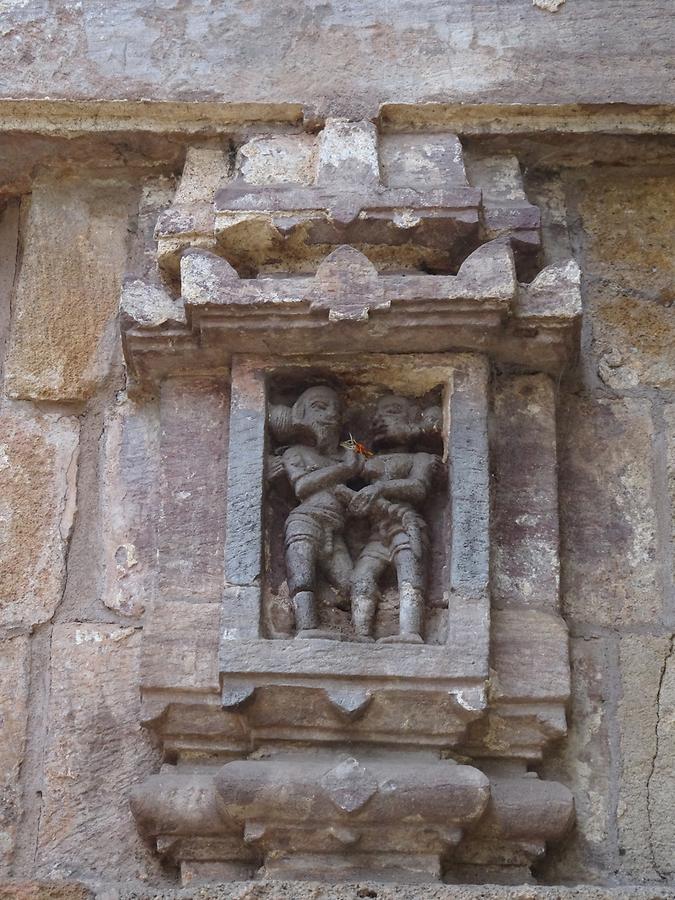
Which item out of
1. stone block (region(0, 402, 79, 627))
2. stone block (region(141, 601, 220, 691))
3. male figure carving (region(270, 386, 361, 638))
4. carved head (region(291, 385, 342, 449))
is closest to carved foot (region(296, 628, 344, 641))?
male figure carving (region(270, 386, 361, 638))

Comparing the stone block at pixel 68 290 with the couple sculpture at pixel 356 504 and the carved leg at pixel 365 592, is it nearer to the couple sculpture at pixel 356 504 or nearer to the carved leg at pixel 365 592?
the couple sculpture at pixel 356 504

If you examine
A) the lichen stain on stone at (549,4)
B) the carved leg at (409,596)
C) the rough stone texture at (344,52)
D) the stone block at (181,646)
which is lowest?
the stone block at (181,646)

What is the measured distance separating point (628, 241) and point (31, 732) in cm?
185

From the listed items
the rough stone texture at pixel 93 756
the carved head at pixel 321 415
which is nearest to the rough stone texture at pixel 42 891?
the rough stone texture at pixel 93 756

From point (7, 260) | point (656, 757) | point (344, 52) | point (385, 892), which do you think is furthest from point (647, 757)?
point (7, 260)

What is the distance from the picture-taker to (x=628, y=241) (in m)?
3.83

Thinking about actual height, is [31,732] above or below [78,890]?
above

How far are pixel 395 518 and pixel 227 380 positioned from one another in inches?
20.8

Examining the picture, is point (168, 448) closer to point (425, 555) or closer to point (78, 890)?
point (425, 555)

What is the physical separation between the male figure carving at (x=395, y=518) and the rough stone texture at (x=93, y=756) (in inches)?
20.7

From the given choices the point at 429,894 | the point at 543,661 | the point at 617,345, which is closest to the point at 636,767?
the point at 543,661

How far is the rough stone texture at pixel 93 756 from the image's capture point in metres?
3.15

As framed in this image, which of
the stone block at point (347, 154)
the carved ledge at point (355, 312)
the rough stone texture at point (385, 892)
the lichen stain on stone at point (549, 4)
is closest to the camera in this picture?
the rough stone texture at point (385, 892)

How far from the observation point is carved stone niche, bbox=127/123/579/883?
3.06m
